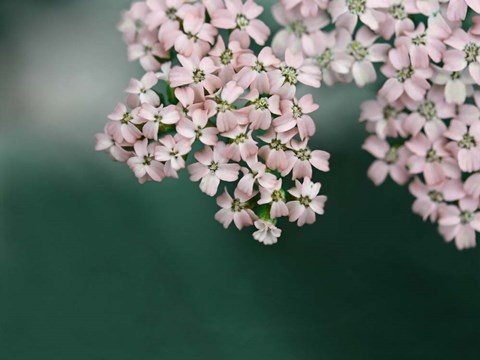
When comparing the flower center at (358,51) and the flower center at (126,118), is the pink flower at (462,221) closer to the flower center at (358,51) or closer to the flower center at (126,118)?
the flower center at (358,51)

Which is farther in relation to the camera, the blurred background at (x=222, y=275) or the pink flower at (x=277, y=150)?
the blurred background at (x=222, y=275)

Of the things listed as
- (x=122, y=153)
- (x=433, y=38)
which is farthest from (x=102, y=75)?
(x=433, y=38)

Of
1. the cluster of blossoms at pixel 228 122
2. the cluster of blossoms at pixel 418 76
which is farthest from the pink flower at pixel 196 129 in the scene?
the cluster of blossoms at pixel 418 76

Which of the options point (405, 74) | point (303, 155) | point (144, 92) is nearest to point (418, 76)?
point (405, 74)

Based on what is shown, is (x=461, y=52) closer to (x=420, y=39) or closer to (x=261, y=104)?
(x=420, y=39)

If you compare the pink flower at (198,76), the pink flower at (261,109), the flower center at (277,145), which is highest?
the pink flower at (198,76)

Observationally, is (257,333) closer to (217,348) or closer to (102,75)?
(217,348)
